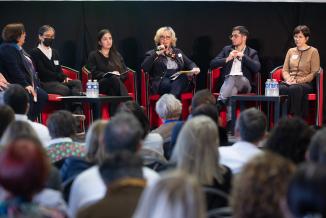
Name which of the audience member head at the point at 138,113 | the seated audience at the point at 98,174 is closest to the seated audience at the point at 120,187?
the seated audience at the point at 98,174

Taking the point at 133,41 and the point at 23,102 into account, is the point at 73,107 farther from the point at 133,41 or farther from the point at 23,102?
the point at 23,102

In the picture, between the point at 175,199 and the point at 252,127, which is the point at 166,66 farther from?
the point at 175,199

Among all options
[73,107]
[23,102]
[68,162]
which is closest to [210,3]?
[73,107]

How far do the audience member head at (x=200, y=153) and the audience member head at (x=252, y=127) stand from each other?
1.58 ft

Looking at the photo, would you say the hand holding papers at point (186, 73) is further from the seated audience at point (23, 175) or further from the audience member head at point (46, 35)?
the seated audience at point (23, 175)

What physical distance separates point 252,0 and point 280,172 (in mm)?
6071

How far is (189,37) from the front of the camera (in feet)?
27.3

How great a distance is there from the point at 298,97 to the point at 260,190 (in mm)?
5191

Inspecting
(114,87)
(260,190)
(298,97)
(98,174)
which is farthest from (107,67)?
(260,190)

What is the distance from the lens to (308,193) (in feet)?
5.33

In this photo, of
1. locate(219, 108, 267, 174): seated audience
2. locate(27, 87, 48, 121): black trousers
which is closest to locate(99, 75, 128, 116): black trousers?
locate(27, 87, 48, 121): black trousers

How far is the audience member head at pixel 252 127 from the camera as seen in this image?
3371 millimetres

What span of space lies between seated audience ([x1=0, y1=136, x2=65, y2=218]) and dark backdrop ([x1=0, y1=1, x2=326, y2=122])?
6.45 meters

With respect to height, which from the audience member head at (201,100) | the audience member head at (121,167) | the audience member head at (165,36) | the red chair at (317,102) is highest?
the audience member head at (165,36)
